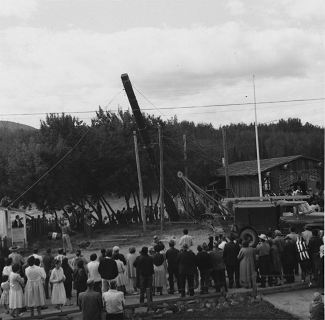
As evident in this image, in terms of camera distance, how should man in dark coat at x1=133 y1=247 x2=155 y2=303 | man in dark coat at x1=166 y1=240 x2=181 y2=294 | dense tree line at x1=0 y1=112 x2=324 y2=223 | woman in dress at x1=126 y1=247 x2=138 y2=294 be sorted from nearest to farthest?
man in dark coat at x1=133 y1=247 x2=155 y2=303
man in dark coat at x1=166 y1=240 x2=181 y2=294
woman in dress at x1=126 y1=247 x2=138 y2=294
dense tree line at x1=0 y1=112 x2=324 y2=223

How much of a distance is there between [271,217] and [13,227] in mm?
12930

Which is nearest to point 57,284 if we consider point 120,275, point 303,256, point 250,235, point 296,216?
point 120,275

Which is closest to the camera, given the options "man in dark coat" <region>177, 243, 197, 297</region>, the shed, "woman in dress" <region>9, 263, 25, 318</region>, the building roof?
"woman in dress" <region>9, 263, 25, 318</region>

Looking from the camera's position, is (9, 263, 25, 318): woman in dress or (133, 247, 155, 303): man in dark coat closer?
(9, 263, 25, 318): woman in dress

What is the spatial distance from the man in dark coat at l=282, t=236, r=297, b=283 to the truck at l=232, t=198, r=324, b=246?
609 cm

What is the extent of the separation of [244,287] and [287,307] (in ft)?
7.03

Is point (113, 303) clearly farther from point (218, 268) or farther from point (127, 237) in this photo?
→ point (127, 237)

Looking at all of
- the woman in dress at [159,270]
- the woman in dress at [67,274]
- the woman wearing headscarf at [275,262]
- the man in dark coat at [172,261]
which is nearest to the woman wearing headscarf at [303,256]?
the woman wearing headscarf at [275,262]

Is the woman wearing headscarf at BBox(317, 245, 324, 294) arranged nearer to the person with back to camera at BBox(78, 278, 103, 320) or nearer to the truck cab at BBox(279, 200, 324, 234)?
the person with back to camera at BBox(78, 278, 103, 320)

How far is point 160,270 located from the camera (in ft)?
49.9

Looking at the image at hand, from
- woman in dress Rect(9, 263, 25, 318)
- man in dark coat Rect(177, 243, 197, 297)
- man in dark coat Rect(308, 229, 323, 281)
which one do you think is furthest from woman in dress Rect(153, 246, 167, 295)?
man in dark coat Rect(308, 229, 323, 281)

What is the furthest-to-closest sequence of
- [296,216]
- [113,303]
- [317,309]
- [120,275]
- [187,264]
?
[296,216] < [187,264] < [120,275] < [113,303] < [317,309]

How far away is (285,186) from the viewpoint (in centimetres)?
4500

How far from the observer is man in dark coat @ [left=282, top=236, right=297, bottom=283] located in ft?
51.5
